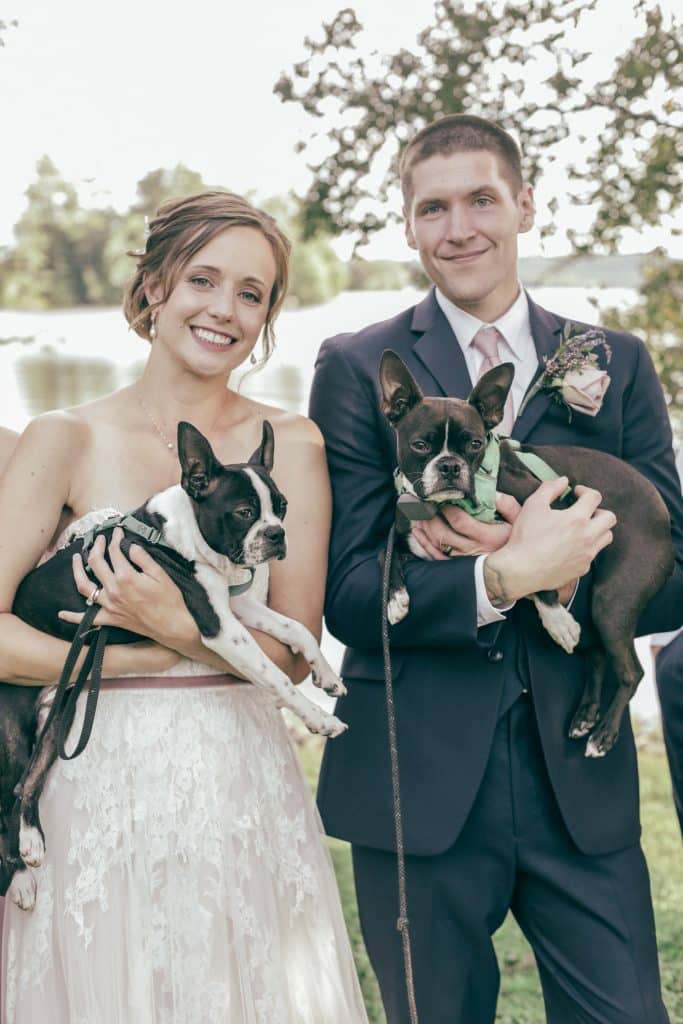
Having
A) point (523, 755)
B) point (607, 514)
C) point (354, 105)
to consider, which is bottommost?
point (523, 755)

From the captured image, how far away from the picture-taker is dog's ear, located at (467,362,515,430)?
2957 mm

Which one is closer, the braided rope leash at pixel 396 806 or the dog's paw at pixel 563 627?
the braided rope leash at pixel 396 806

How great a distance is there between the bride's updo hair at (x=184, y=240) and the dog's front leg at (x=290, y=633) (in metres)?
0.86

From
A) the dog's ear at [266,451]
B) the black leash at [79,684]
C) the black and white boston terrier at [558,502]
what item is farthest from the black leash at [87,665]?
the black and white boston terrier at [558,502]

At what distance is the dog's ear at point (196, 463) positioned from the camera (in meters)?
2.73

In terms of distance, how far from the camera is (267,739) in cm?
301

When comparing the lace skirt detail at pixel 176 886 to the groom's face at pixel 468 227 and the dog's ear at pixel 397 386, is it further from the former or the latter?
the groom's face at pixel 468 227

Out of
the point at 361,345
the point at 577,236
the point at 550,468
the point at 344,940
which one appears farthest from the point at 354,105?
the point at 344,940

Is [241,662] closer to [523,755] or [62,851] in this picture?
[62,851]

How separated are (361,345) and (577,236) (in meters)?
2.97

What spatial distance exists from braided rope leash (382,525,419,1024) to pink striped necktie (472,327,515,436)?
521 mm

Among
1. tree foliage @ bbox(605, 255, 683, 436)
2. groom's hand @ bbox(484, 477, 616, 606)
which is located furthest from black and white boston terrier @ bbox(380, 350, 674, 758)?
tree foliage @ bbox(605, 255, 683, 436)

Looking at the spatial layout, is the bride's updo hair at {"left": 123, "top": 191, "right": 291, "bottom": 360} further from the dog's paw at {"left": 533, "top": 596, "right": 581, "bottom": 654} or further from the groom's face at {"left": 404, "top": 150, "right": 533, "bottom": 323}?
the dog's paw at {"left": 533, "top": 596, "right": 581, "bottom": 654}

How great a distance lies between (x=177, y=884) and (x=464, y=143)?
2.11 metres
